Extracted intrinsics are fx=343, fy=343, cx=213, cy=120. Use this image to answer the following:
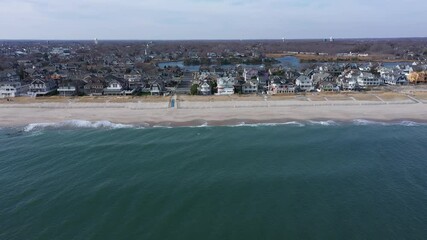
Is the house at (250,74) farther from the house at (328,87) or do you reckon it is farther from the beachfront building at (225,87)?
the house at (328,87)

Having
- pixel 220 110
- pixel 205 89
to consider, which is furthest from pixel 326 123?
pixel 205 89

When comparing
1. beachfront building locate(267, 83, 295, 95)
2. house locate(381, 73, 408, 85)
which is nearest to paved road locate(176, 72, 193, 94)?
beachfront building locate(267, 83, 295, 95)

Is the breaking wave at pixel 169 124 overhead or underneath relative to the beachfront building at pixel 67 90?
underneath

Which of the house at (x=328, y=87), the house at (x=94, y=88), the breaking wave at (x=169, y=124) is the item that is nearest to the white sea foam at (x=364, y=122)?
the breaking wave at (x=169, y=124)

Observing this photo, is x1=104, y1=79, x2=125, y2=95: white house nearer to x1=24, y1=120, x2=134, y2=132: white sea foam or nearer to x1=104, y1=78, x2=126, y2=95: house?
x1=104, y1=78, x2=126, y2=95: house

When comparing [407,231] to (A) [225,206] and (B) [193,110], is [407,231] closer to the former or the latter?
(A) [225,206]

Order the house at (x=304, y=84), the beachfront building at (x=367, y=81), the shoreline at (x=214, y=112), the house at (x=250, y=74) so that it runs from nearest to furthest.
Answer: the shoreline at (x=214, y=112), the house at (x=304, y=84), the beachfront building at (x=367, y=81), the house at (x=250, y=74)

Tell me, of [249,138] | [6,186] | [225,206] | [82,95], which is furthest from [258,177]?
[82,95]
